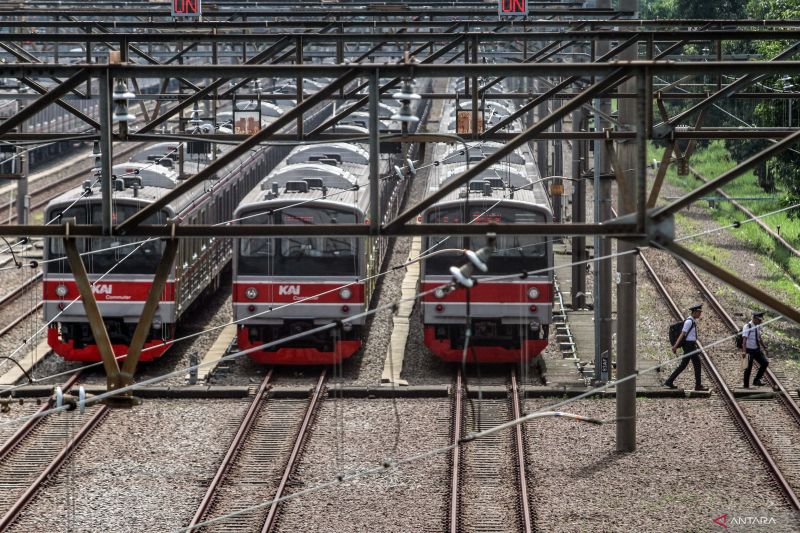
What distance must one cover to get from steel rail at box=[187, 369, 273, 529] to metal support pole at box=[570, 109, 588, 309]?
16.1ft

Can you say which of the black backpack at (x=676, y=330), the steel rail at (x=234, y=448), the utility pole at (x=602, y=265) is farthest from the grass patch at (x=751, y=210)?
Result: the steel rail at (x=234, y=448)

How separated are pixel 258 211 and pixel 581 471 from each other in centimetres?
569

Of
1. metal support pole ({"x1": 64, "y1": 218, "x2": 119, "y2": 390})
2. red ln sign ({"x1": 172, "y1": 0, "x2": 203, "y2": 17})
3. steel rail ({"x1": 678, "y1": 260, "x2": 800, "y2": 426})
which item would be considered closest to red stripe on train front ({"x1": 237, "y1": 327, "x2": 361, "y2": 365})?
red ln sign ({"x1": 172, "y1": 0, "x2": 203, "y2": 17})

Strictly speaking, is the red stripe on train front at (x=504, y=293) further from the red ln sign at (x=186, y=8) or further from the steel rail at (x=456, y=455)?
the red ln sign at (x=186, y=8)

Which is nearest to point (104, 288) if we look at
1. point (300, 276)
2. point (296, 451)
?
point (300, 276)

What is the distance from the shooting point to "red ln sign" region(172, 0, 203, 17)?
17.5 m

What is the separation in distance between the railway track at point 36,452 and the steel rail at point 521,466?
4.38 metres

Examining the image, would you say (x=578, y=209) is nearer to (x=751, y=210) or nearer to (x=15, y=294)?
(x=15, y=294)

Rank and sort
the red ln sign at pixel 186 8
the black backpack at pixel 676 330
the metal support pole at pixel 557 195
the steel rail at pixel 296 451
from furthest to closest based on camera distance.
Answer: the metal support pole at pixel 557 195
the red ln sign at pixel 186 8
the black backpack at pixel 676 330
the steel rail at pixel 296 451

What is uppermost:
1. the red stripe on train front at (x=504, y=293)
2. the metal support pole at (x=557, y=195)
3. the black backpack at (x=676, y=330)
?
the metal support pole at (x=557, y=195)

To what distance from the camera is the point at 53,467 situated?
489 inches

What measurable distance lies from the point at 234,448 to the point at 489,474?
2.68 m

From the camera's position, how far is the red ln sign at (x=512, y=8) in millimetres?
17344

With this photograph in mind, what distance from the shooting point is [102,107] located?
7184mm
